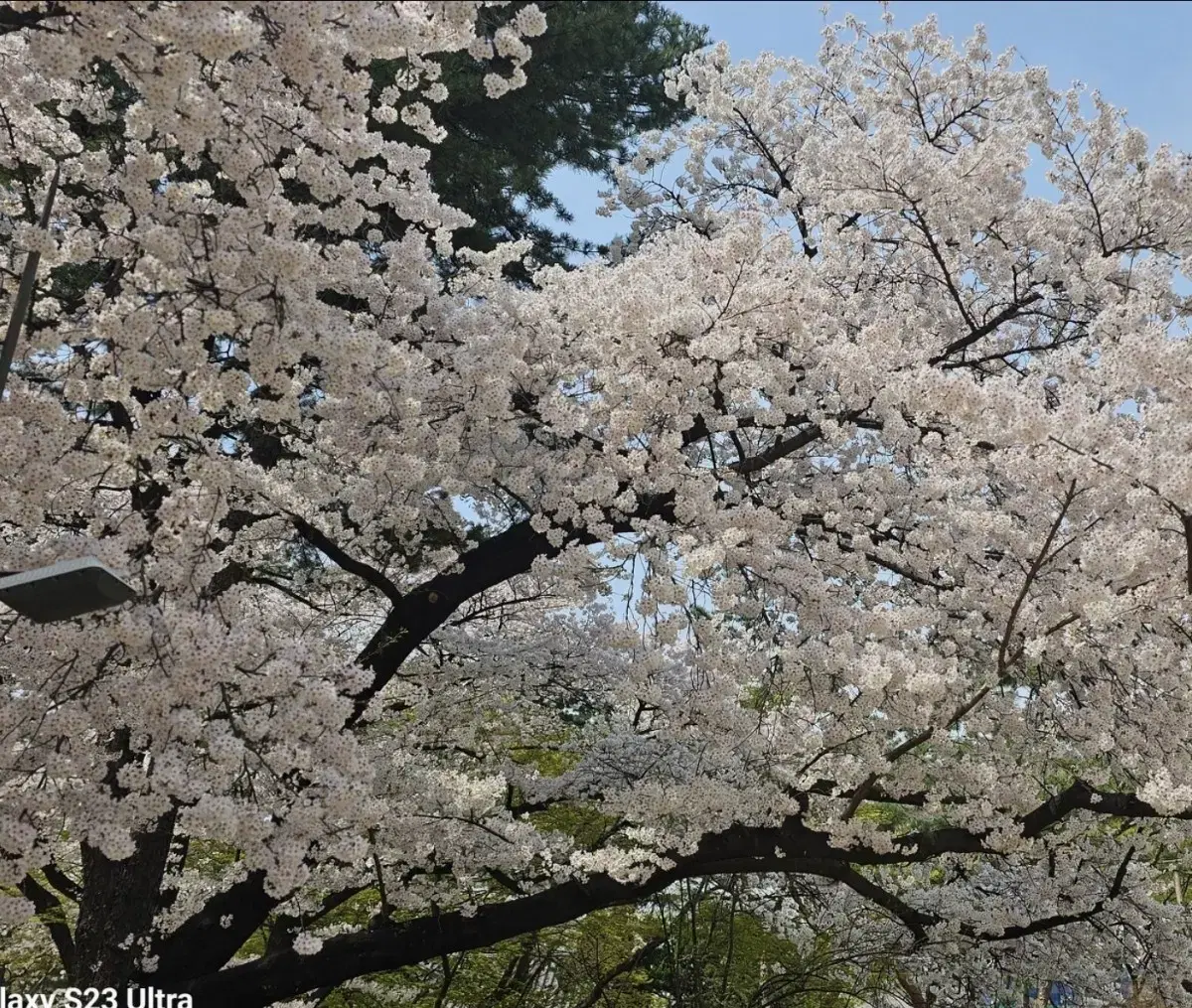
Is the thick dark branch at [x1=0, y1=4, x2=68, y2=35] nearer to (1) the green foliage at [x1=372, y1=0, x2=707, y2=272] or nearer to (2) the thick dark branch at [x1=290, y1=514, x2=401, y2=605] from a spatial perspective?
(2) the thick dark branch at [x1=290, y1=514, x2=401, y2=605]

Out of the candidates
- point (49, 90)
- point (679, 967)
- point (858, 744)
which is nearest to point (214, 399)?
point (49, 90)

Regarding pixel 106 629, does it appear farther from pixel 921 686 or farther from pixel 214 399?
pixel 921 686

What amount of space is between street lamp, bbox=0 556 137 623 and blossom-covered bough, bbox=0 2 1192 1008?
466 millimetres

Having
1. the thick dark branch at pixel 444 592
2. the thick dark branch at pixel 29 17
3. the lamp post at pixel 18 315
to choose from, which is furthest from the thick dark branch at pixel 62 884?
the thick dark branch at pixel 29 17

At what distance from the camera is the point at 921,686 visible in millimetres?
5555

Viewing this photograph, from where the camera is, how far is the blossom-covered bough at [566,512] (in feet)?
14.8

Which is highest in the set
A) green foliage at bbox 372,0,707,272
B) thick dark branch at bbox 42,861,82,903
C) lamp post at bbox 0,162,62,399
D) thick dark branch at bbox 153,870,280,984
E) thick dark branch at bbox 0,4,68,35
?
green foliage at bbox 372,0,707,272

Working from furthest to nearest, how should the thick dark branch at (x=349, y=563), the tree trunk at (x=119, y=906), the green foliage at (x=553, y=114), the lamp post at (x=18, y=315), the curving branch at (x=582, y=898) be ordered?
the green foliage at (x=553, y=114), the thick dark branch at (x=349, y=563), the curving branch at (x=582, y=898), the tree trunk at (x=119, y=906), the lamp post at (x=18, y=315)

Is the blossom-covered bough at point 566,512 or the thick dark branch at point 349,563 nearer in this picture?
the blossom-covered bough at point 566,512

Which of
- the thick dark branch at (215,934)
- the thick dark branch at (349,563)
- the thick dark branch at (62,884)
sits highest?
the thick dark branch at (349,563)

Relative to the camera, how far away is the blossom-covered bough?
4504 millimetres

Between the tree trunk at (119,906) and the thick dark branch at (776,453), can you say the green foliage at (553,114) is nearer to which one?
the thick dark branch at (776,453)

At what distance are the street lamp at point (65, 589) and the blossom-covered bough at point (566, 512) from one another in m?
0.47

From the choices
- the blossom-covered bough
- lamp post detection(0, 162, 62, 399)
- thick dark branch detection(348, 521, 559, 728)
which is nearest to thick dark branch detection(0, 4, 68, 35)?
the blossom-covered bough
